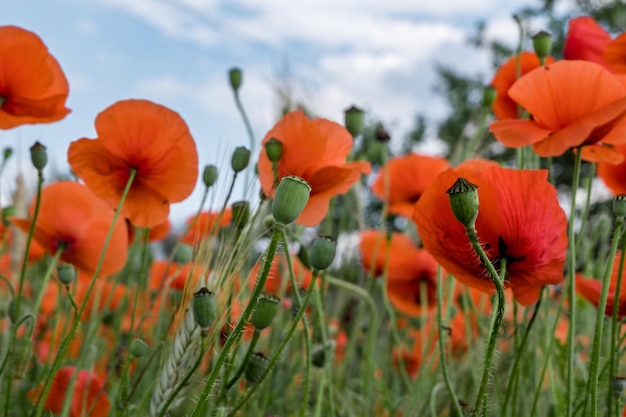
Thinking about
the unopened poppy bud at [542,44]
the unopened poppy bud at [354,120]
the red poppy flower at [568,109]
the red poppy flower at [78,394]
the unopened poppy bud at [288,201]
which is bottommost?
the red poppy flower at [78,394]

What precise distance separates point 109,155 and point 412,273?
794 millimetres

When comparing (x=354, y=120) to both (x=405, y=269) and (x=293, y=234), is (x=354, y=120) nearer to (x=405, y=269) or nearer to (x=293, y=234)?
(x=293, y=234)

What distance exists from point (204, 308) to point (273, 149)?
0.26 metres

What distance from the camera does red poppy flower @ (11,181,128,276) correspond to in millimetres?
1077

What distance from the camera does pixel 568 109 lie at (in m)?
0.82

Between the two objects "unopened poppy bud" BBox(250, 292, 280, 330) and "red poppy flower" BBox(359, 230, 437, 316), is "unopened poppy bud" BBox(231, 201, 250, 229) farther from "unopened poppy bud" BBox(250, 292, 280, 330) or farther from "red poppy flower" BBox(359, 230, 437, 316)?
"red poppy flower" BBox(359, 230, 437, 316)

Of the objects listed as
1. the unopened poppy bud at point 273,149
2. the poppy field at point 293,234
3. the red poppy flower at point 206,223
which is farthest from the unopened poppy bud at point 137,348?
the unopened poppy bud at point 273,149

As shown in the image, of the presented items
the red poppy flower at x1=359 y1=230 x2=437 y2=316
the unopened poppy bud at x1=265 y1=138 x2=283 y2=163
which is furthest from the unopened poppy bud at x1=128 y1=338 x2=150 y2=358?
the red poppy flower at x1=359 y1=230 x2=437 y2=316

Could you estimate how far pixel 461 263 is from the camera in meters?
0.73

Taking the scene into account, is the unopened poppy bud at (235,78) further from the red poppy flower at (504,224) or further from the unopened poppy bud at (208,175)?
the red poppy flower at (504,224)

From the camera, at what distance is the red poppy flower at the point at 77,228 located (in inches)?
42.4

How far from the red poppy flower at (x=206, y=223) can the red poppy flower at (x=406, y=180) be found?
1.70ft

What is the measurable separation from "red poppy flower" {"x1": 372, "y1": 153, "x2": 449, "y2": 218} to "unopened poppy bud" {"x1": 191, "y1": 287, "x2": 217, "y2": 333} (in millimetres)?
1154

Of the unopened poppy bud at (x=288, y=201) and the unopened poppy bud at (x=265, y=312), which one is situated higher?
the unopened poppy bud at (x=288, y=201)
